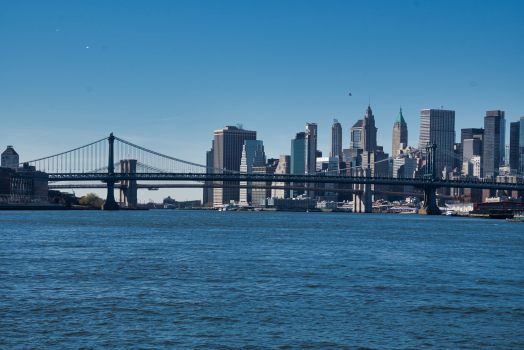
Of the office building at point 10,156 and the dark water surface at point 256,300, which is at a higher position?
the office building at point 10,156

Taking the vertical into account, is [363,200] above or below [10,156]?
below

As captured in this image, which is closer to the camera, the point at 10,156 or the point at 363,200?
the point at 363,200

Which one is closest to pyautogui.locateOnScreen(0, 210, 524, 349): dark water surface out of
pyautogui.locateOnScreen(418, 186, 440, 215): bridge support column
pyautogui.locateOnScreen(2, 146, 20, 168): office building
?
pyautogui.locateOnScreen(418, 186, 440, 215): bridge support column

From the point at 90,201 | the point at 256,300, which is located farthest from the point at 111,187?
the point at 256,300

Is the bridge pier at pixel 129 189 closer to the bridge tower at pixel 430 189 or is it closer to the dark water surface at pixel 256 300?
the bridge tower at pixel 430 189

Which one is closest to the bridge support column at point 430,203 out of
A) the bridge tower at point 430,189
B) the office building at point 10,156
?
the bridge tower at point 430,189

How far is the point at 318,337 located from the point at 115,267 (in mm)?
11499

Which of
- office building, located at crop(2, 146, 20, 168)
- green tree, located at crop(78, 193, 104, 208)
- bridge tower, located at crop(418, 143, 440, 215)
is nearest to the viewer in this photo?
bridge tower, located at crop(418, 143, 440, 215)

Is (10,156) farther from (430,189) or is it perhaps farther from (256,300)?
(256,300)

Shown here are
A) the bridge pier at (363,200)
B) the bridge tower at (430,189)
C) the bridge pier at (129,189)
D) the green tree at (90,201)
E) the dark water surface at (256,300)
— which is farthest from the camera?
the bridge pier at (363,200)

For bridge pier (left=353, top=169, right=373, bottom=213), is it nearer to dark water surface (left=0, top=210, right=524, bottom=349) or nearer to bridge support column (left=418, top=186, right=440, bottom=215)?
bridge support column (left=418, top=186, right=440, bottom=215)

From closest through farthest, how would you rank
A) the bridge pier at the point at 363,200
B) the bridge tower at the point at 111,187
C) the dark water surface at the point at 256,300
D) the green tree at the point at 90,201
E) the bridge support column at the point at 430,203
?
1. the dark water surface at the point at 256,300
2. the bridge tower at the point at 111,187
3. the bridge support column at the point at 430,203
4. the green tree at the point at 90,201
5. the bridge pier at the point at 363,200

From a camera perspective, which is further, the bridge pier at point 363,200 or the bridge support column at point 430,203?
the bridge pier at point 363,200

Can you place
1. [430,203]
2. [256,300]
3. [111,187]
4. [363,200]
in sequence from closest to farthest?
1. [256,300]
2. [111,187]
3. [430,203]
4. [363,200]
